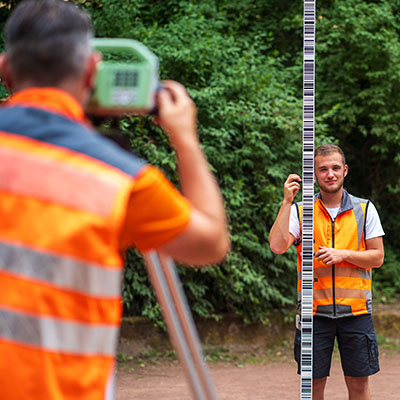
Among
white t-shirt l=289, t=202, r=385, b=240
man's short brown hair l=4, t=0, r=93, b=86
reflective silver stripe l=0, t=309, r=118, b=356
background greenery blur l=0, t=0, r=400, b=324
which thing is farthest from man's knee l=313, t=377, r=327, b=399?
background greenery blur l=0, t=0, r=400, b=324

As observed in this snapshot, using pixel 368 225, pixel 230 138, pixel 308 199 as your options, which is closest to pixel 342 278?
pixel 368 225

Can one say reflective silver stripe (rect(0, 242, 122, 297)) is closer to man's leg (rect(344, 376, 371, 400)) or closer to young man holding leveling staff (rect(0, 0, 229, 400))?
young man holding leveling staff (rect(0, 0, 229, 400))

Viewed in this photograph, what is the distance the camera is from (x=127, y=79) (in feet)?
5.21

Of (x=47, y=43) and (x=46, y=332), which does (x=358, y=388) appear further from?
(x=47, y=43)

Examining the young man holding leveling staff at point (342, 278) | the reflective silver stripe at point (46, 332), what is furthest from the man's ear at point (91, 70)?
the young man holding leveling staff at point (342, 278)

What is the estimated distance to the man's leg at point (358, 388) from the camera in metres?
4.47

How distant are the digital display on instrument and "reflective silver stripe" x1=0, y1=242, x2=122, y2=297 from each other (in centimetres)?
43

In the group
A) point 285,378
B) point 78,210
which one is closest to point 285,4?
point 285,378

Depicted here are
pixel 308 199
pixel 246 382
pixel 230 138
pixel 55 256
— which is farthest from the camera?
pixel 230 138

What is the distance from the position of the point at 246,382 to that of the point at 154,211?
6367 mm

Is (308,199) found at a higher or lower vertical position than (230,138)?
lower

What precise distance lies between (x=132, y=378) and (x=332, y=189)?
13.1 feet

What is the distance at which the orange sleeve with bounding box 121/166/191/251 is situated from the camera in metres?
1.44

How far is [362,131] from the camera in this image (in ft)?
37.2
